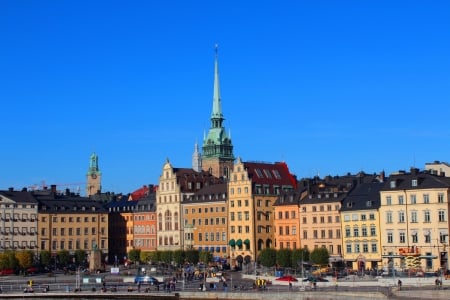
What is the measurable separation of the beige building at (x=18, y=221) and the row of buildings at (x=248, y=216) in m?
0.18

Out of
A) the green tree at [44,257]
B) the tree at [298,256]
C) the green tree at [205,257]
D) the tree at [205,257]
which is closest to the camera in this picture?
the tree at [298,256]

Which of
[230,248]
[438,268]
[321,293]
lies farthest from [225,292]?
[230,248]

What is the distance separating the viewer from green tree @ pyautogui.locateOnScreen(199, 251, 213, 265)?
13439 centimetres

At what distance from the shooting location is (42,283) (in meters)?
106

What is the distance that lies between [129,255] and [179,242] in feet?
40.6

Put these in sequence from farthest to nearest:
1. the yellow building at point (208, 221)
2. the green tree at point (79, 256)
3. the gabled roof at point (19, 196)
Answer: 1. the gabled roof at point (19, 196)
2. the green tree at point (79, 256)
3. the yellow building at point (208, 221)

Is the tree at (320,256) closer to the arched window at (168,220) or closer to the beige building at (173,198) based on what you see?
the beige building at (173,198)

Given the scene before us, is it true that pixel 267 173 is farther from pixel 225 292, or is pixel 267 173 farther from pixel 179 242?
pixel 225 292

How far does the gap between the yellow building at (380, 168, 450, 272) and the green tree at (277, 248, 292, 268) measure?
48.7ft

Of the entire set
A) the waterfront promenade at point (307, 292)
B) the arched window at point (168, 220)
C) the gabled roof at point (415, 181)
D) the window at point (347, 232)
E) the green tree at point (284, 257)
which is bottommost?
the waterfront promenade at point (307, 292)

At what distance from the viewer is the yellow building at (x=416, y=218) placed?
104875mm

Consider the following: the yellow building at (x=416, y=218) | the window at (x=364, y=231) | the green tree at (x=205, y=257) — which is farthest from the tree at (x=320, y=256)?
the green tree at (x=205, y=257)

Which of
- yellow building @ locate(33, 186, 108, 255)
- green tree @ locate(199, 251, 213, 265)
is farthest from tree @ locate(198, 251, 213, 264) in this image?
yellow building @ locate(33, 186, 108, 255)

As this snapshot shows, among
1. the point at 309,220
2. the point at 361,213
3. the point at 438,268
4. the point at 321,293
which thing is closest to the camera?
the point at 321,293
